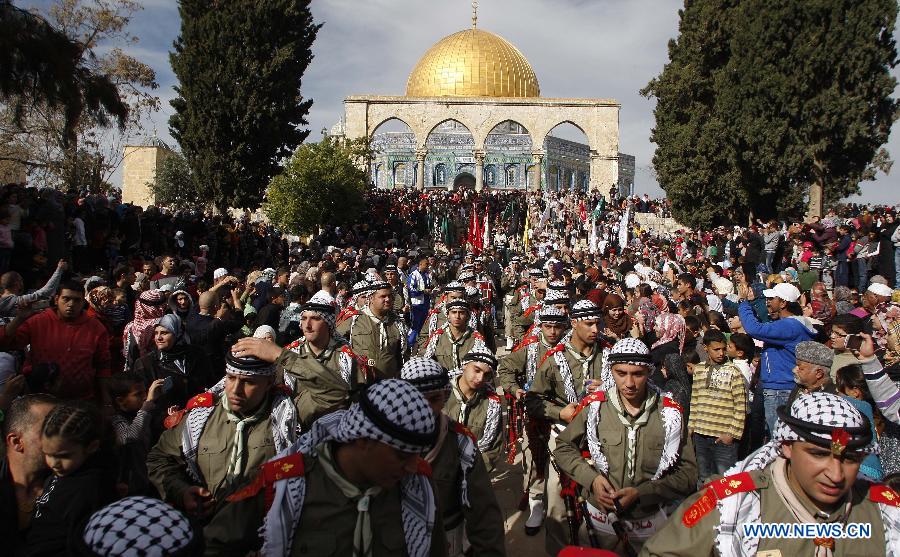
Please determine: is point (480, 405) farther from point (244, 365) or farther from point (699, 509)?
point (699, 509)

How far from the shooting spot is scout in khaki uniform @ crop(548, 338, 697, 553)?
12.5 feet

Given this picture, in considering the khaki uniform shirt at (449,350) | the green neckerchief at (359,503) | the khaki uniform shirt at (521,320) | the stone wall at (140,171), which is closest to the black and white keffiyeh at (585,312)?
the khaki uniform shirt at (449,350)

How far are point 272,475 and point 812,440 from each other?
79.5 inches

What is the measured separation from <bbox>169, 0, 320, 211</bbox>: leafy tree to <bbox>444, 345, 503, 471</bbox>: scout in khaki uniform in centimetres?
2178

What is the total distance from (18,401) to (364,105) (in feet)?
150

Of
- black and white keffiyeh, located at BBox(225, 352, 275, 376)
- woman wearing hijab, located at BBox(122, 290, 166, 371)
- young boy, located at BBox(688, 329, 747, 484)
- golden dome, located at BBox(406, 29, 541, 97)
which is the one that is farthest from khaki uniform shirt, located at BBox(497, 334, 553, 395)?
golden dome, located at BBox(406, 29, 541, 97)

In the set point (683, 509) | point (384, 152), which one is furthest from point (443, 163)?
point (683, 509)

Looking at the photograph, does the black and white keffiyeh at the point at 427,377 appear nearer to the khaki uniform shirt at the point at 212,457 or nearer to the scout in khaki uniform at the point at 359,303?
the khaki uniform shirt at the point at 212,457

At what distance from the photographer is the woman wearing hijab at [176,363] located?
5.25 metres

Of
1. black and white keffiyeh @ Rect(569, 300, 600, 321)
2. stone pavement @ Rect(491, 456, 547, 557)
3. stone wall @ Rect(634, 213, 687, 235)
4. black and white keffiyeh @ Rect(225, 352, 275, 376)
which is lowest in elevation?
stone pavement @ Rect(491, 456, 547, 557)

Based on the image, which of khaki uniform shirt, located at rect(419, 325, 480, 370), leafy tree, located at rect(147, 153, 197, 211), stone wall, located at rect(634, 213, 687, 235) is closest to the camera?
khaki uniform shirt, located at rect(419, 325, 480, 370)

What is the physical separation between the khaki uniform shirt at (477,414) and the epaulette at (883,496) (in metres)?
2.58

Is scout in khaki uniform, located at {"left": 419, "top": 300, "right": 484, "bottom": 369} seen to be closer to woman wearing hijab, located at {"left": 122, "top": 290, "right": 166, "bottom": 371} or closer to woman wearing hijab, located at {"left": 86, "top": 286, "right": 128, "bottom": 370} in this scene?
woman wearing hijab, located at {"left": 122, "top": 290, "right": 166, "bottom": 371}

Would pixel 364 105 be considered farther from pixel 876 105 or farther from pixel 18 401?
pixel 18 401
